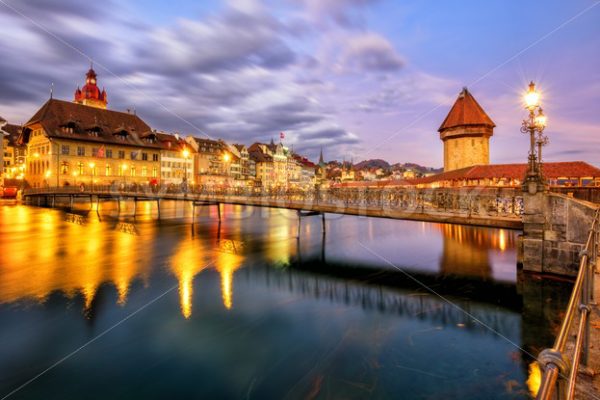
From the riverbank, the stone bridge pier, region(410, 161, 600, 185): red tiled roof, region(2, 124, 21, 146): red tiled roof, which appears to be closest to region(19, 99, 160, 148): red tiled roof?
region(2, 124, 21, 146): red tiled roof

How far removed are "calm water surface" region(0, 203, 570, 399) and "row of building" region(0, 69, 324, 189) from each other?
26730 mm

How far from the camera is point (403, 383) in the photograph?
8.76m

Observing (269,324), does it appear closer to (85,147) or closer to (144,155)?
(85,147)

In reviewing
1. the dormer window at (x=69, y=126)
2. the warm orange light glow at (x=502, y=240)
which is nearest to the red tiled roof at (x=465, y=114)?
the warm orange light glow at (x=502, y=240)

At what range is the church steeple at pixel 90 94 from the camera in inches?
4013

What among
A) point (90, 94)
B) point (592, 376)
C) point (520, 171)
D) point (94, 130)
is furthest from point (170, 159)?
point (592, 376)

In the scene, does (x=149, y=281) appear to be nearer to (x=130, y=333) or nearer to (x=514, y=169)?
(x=130, y=333)

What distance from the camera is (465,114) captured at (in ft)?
164

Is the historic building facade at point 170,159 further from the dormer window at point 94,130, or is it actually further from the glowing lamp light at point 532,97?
the glowing lamp light at point 532,97

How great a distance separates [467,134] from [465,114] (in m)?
3.17

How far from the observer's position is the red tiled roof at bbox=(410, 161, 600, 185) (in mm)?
29828

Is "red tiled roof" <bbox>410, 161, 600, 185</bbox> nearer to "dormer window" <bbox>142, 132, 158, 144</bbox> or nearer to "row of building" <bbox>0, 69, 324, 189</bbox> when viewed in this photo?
"row of building" <bbox>0, 69, 324, 189</bbox>

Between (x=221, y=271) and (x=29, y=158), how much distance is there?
233 ft

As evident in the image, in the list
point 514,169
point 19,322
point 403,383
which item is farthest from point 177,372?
point 514,169
